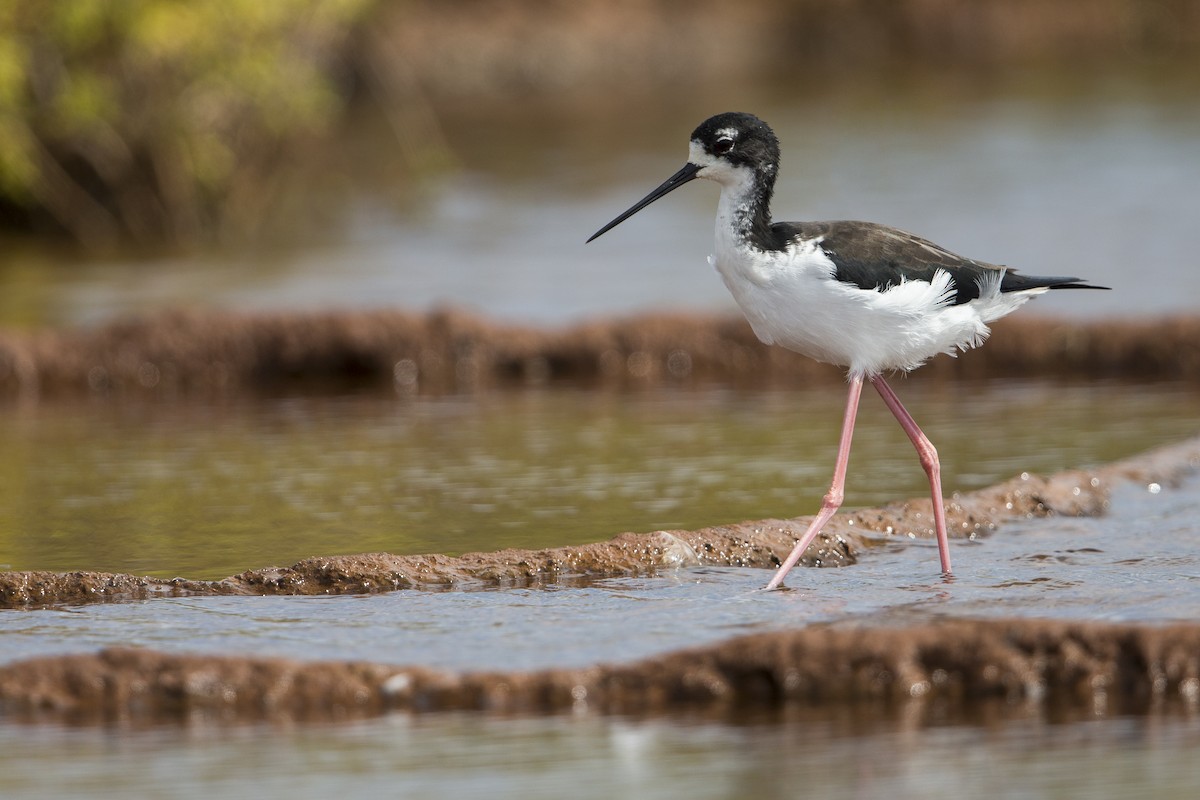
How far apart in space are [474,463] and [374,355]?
9.33 ft

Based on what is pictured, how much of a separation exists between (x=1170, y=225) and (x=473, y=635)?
12635 mm

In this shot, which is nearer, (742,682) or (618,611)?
(742,682)

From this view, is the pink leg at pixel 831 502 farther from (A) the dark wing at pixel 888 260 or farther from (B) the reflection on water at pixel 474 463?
(B) the reflection on water at pixel 474 463

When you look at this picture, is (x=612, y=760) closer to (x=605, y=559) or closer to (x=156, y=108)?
(x=605, y=559)

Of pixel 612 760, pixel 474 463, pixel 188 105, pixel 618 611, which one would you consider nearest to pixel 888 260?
pixel 618 611

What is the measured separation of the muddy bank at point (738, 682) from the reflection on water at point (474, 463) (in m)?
1.63

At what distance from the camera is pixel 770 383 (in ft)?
35.2

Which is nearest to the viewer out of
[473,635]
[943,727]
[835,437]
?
[943,727]

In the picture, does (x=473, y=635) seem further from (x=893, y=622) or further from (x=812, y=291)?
(x=812, y=291)

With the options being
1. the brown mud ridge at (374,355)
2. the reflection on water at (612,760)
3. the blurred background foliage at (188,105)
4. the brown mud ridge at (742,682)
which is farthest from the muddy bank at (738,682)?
the blurred background foliage at (188,105)

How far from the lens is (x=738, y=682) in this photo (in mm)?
4812

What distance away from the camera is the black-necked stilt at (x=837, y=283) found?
20.2 ft

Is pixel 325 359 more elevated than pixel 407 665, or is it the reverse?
pixel 325 359

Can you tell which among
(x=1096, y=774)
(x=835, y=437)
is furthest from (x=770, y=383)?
(x=1096, y=774)
